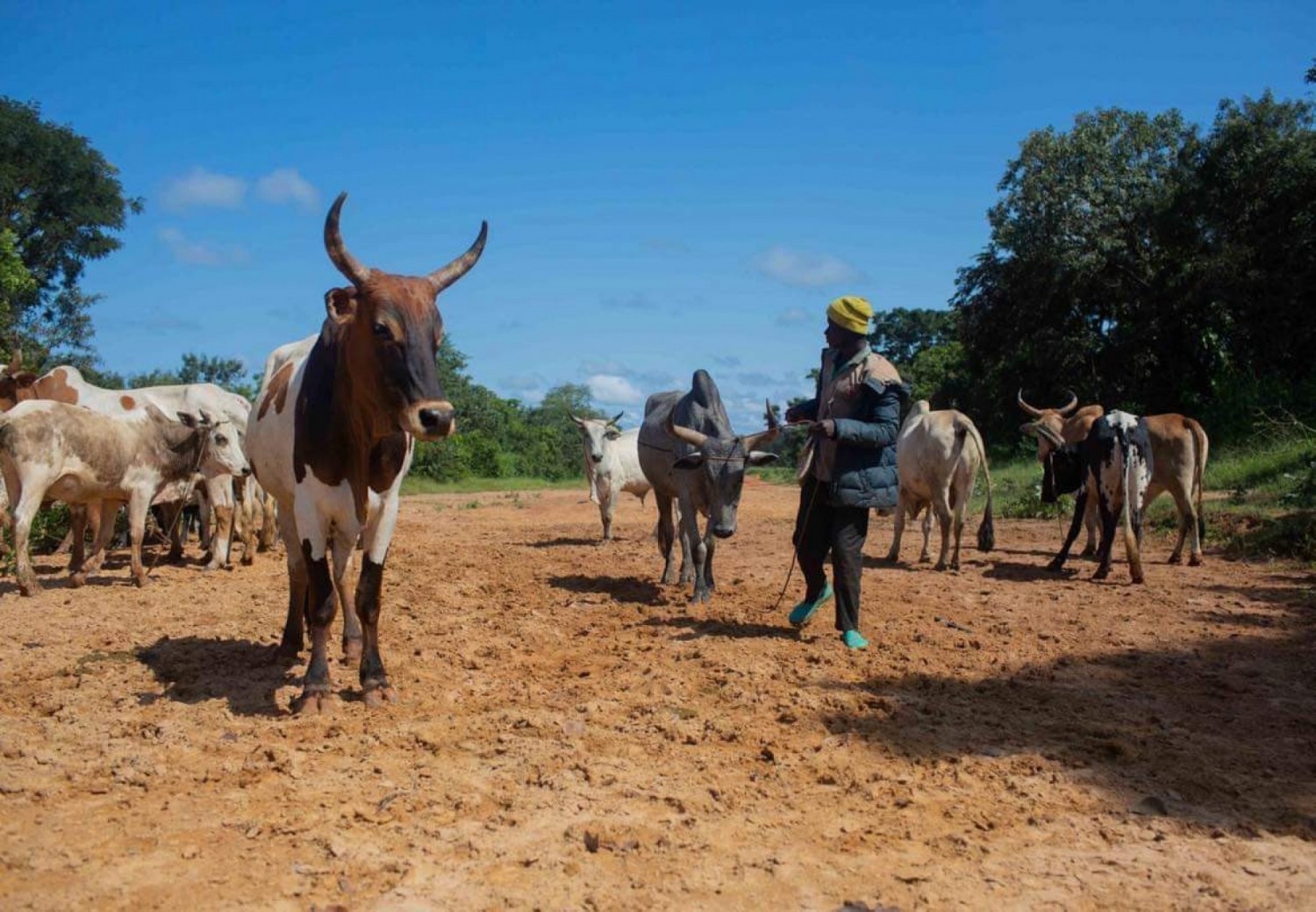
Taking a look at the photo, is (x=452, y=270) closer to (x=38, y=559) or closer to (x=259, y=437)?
(x=259, y=437)

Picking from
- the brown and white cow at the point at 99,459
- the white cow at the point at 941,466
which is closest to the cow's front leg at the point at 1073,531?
the white cow at the point at 941,466

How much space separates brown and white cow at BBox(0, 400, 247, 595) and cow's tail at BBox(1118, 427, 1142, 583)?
8.75 m

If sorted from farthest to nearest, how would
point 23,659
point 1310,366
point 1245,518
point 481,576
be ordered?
point 1310,366 < point 1245,518 < point 481,576 < point 23,659

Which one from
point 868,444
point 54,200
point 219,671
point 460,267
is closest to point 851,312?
point 868,444

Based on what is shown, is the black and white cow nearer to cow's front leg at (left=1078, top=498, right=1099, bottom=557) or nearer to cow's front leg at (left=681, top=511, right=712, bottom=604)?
cow's front leg at (left=1078, top=498, right=1099, bottom=557)

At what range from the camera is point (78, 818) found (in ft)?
12.8

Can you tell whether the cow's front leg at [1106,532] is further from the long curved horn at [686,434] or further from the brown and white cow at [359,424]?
the brown and white cow at [359,424]

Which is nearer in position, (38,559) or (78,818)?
(78,818)

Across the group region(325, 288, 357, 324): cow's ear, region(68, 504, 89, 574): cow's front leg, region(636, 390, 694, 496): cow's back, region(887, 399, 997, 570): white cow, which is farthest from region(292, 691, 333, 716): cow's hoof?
region(887, 399, 997, 570): white cow

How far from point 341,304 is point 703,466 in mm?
3989

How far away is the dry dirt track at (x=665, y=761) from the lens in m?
3.47

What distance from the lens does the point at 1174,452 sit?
10695 mm

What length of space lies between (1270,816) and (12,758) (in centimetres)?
532

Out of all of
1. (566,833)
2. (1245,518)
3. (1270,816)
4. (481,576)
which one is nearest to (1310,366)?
(1245,518)
